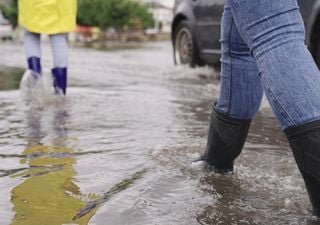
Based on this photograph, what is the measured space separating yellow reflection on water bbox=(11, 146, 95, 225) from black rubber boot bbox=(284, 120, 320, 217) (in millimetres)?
695

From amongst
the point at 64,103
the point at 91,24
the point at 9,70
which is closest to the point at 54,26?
the point at 64,103

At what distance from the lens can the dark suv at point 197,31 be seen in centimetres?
631

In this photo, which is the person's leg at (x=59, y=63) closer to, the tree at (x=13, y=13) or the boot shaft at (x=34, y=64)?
the boot shaft at (x=34, y=64)

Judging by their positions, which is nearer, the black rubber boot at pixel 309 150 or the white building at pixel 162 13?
the black rubber boot at pixel 309 150

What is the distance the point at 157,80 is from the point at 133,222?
4.85m

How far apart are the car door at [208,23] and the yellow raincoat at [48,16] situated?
1767 mm

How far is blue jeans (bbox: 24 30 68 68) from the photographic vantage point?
16.1 ft

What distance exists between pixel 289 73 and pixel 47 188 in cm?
103

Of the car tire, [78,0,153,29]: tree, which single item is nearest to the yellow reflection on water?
the car tire

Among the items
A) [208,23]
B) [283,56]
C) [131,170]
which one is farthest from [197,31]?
[283,56]

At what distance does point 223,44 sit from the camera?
2348mm

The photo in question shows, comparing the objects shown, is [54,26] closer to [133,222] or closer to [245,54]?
[245,54]

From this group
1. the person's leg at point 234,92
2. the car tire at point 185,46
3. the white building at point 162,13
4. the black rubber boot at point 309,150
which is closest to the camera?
the black rubber boot at point 309,150

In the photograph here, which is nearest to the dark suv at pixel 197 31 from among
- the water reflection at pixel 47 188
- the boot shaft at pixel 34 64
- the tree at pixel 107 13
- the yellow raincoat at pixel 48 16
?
the yellow raincoat at pixel 48 16
